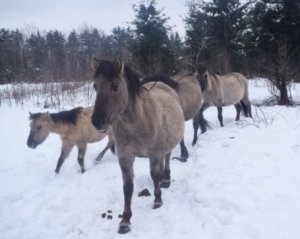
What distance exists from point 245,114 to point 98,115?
8393 millimetres

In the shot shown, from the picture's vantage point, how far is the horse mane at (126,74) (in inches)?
133

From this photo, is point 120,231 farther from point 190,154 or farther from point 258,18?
point 258,18

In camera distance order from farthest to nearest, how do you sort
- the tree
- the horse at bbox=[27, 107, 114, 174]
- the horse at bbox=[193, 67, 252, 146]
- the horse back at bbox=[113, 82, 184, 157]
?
the tree
the horse at bbox=[193, 67, 252, 146]
the horse at bbox=[27, 107, 114, 174]
the horse back at bbox=[113, 82, 184, 157]

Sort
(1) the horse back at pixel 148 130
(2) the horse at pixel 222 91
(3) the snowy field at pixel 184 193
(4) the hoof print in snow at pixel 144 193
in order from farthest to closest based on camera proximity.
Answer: (2) the horse at pixel 222 91 → (4) the hoof print in snow at pixel 144 193 → (1) the horse back at pixel 148 130 → (3) the snowy field at pixel 184 193

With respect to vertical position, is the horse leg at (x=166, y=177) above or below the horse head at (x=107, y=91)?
below

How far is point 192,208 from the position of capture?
4.25 m

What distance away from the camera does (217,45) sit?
2231cm

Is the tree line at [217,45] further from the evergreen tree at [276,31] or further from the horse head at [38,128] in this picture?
the horse head at [38,128]

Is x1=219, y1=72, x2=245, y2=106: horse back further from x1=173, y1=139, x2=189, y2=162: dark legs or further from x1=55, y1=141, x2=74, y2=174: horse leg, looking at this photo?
x1=55, y1=141, x2=74, y2=174: horse leg

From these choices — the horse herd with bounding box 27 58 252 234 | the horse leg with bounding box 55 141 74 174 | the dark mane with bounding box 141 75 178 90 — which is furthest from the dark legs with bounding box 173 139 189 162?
the horse leg with bounding box 55 141 74 174

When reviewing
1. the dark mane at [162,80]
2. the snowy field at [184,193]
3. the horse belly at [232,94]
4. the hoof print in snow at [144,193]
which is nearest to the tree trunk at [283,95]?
the horse belly at [232,94]

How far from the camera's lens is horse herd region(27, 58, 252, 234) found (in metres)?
3.39

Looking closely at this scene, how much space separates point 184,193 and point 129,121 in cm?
159

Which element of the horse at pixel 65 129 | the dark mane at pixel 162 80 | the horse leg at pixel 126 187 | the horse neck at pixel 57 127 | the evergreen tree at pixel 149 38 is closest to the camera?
the horse leg at pixel 126 187
